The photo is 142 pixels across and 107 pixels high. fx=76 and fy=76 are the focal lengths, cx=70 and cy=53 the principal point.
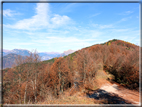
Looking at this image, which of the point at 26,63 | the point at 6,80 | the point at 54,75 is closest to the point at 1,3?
the point at 26,63

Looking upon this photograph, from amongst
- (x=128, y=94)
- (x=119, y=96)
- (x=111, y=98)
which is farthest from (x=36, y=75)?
(x=128, y=94)

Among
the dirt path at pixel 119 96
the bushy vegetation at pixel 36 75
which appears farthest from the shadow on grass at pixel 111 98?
the bushy vegetation at pixel 36 75

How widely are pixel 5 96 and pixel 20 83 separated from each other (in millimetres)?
2324

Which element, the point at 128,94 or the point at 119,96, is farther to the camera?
the point at 128,94

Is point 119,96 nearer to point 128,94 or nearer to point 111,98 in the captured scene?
point 111,98

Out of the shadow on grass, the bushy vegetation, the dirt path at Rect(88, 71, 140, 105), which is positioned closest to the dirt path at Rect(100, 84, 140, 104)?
the dirt path at Rect(88, 71, 140, 105)

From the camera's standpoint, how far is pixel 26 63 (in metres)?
10.6

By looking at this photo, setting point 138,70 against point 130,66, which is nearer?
point 138,70

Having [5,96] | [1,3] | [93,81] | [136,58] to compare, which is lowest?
[5,96]

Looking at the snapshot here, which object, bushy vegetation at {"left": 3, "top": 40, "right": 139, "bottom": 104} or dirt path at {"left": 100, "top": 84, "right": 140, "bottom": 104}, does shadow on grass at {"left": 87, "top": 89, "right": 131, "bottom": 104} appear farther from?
bushy vegetation at {"left": 3, "top": 40, "right": 139, "bottom": 104}

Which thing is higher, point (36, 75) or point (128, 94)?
point (36, 75)

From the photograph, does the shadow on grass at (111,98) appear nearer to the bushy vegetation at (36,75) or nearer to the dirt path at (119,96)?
the dirt path at (119,96)

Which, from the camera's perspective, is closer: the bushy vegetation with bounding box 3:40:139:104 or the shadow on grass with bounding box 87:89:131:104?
the shadow on grass with bounding box 87:89:131:104

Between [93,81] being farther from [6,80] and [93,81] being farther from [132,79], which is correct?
[6,80]
